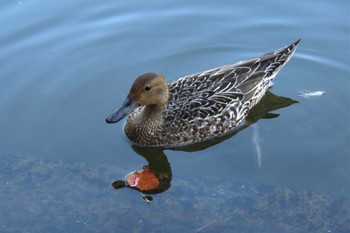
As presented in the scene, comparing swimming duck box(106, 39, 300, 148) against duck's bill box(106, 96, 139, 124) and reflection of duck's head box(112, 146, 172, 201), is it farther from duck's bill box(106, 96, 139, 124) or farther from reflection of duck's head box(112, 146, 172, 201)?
reflection of duck's head box(112, 146, 172, 201)

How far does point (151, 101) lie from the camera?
7996 millimetres

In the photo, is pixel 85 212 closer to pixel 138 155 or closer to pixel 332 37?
pixel 138 155

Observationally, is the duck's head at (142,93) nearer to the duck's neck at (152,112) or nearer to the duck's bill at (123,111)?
the duck's bill at (123,111)

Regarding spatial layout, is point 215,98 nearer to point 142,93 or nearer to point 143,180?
point 142,93

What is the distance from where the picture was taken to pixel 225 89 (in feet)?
27.6

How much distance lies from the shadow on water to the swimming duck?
8cm

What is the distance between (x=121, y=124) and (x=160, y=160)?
33.7 inches

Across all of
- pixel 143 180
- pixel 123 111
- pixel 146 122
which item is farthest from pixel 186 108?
pixel 143 180

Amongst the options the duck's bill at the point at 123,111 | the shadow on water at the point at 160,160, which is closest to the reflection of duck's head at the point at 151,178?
the shadow on water at the point at 160,160

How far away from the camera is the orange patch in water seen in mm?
7480

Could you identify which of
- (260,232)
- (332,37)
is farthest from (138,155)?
(332,37)

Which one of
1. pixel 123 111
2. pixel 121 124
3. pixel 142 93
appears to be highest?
pixel 142 93

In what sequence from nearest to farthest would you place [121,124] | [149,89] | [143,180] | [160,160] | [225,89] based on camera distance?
[143,180] → [149,89] → [160,160] → [225,89] → [121,124]

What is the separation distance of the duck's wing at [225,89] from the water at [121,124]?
341 mm
